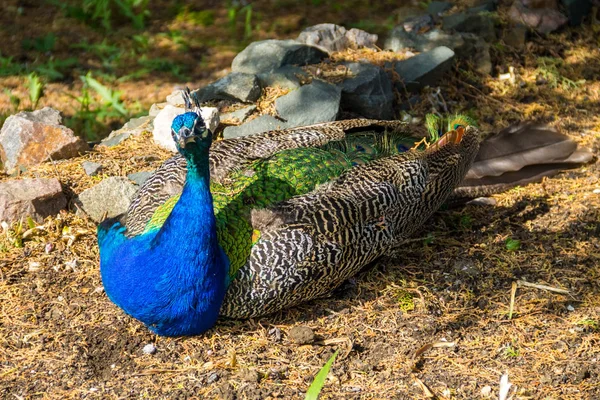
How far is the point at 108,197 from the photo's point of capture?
512cm

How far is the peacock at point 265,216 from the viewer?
13.0 ft

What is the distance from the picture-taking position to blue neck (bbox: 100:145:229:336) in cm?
395

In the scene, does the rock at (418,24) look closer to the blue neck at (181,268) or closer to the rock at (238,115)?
the rock at (238,115)

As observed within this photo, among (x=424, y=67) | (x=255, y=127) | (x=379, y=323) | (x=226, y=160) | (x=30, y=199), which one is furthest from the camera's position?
(x=424, y=67)

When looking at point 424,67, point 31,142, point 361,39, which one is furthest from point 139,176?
point 361,39

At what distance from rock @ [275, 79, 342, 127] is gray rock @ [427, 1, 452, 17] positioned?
2.29m

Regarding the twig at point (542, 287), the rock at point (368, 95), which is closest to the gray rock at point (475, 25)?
the rock at point (368, 95)

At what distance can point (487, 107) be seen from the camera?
657 centimetres

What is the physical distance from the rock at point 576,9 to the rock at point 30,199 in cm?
515

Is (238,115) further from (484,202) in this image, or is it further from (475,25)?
(475,25)

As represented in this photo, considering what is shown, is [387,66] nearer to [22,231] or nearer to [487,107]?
[487,107]

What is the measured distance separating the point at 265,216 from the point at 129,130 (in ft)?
7.68

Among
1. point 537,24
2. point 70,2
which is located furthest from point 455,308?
point 70,2

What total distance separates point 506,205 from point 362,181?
1433 mm
